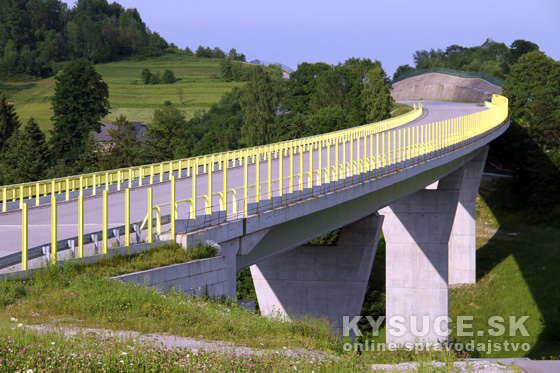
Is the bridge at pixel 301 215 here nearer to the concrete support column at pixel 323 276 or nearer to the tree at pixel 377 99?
the concrete support column at pixel 323 276

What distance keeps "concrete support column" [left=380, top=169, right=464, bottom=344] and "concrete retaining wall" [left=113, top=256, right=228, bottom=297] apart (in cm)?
3229

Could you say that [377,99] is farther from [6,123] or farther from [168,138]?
[6,123]

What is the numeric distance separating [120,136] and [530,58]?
50152 millimetres

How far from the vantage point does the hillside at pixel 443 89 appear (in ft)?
398

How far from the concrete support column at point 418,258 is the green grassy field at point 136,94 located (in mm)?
98300

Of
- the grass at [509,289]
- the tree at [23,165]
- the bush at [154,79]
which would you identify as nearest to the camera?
the grass at [509,289]

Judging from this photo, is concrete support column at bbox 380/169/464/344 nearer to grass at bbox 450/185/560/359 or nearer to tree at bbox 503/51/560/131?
grass at bbox 450/185/560/359

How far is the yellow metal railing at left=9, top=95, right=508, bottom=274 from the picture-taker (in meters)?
18.2

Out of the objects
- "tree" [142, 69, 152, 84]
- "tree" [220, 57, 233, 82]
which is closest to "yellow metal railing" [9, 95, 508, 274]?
"tree" [220, 57, 233, 82]

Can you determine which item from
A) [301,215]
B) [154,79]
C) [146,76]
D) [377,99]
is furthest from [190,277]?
[146,76]

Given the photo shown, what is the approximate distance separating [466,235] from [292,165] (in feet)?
142

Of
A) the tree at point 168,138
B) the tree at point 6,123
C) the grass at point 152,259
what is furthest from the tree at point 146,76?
the grass at point 152,259

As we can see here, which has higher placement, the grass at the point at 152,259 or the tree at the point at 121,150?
the grass at the point at 152,259

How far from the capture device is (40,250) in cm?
1519
